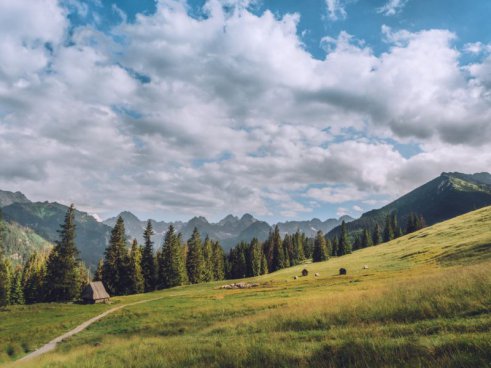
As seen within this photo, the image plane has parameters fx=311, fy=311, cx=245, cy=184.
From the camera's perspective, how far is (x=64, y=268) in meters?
63.5

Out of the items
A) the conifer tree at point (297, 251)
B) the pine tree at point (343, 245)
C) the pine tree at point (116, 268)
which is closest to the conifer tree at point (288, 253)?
the conifer tree at point (297, 251)

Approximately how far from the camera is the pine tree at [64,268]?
63.2 metres

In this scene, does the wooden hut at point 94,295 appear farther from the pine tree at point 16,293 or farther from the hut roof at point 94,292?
the pine tree at point 16,293

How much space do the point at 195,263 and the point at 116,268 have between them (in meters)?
26.8

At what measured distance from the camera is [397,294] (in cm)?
1648

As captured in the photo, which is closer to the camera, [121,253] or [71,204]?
[71,204]

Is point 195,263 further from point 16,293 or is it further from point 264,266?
point 16,293

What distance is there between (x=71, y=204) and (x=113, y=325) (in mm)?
42185

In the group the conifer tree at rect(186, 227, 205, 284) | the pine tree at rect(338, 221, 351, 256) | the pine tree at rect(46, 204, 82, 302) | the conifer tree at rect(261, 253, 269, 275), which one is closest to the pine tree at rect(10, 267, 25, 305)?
the pine tree at rect(46, 204, 82, 302)

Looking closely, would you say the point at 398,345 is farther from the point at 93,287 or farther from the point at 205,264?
the point at 205,264

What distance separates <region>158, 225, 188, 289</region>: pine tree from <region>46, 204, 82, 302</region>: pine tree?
24.9 m

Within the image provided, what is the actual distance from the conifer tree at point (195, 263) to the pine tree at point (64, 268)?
1463 inches

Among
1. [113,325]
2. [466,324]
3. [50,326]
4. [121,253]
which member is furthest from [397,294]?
[121,253]

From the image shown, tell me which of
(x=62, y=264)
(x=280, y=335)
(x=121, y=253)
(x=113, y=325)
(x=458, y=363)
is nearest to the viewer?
(x=458, y=363)
